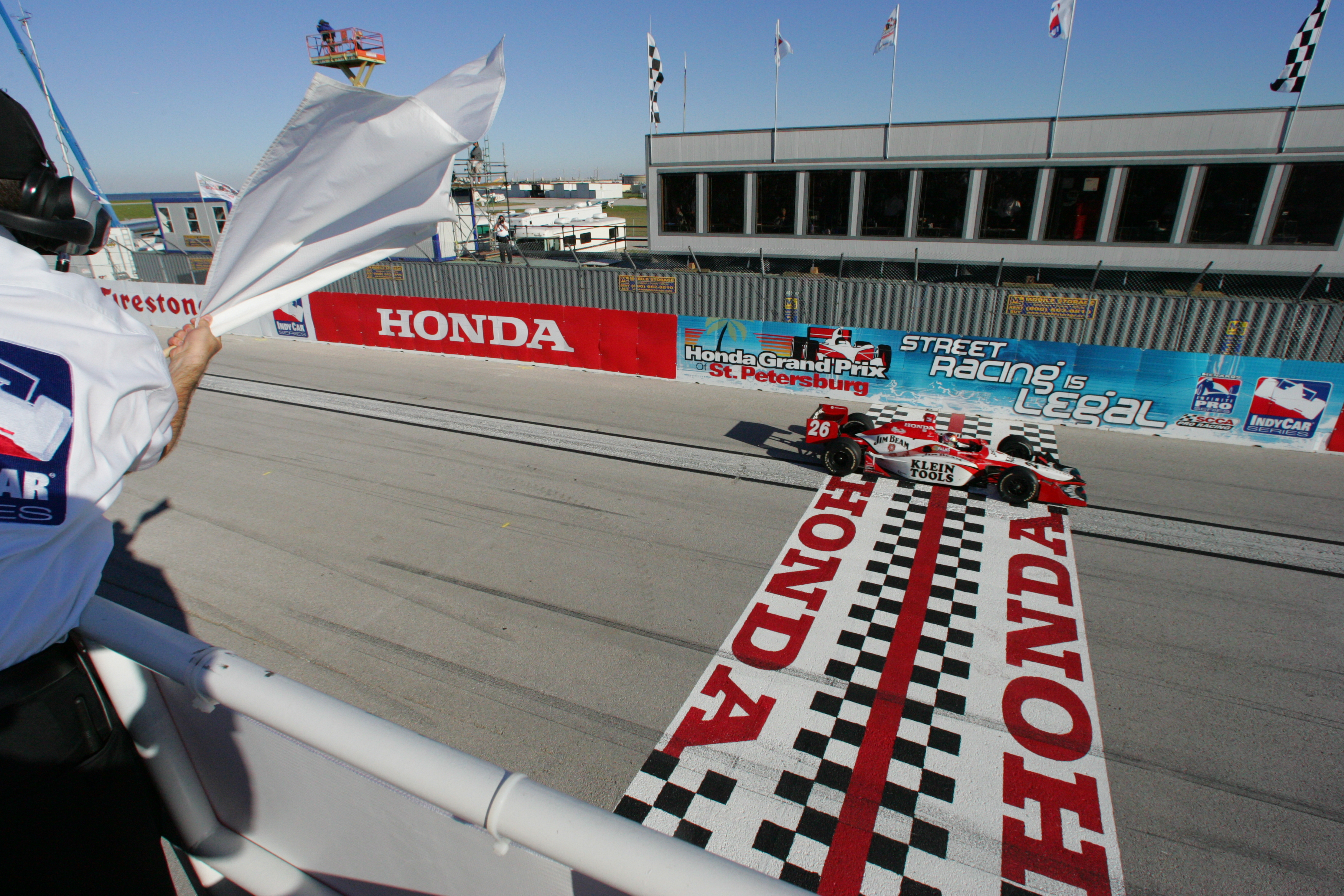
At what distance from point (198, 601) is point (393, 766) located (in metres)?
6.24

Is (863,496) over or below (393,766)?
below

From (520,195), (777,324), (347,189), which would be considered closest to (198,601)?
(347,189)

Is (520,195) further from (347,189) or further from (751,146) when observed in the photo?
(347,189)

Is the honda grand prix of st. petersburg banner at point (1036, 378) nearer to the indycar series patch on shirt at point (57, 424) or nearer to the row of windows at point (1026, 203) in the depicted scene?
the row of windows at point (1026, 203)

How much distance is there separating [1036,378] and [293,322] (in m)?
18.2

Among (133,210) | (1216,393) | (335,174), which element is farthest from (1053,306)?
(133,210)

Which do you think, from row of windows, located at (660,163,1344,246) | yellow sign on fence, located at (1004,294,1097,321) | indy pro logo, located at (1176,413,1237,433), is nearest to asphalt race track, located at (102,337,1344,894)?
indy pro logo, located at (1176,413,1237,433)

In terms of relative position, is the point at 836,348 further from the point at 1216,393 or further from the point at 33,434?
the point at 33,434

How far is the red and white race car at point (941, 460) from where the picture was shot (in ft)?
26.7

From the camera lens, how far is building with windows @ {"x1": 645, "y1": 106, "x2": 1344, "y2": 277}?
1564cm

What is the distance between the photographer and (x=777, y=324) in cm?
1312

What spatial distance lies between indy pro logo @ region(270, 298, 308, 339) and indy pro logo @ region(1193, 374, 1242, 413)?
19864 mm

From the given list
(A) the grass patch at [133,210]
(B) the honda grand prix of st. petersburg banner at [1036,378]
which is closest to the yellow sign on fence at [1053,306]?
(B) the honda grand prix of st. petersburg banner at [1036,378]

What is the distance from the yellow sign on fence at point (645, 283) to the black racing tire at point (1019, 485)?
29.3ft
